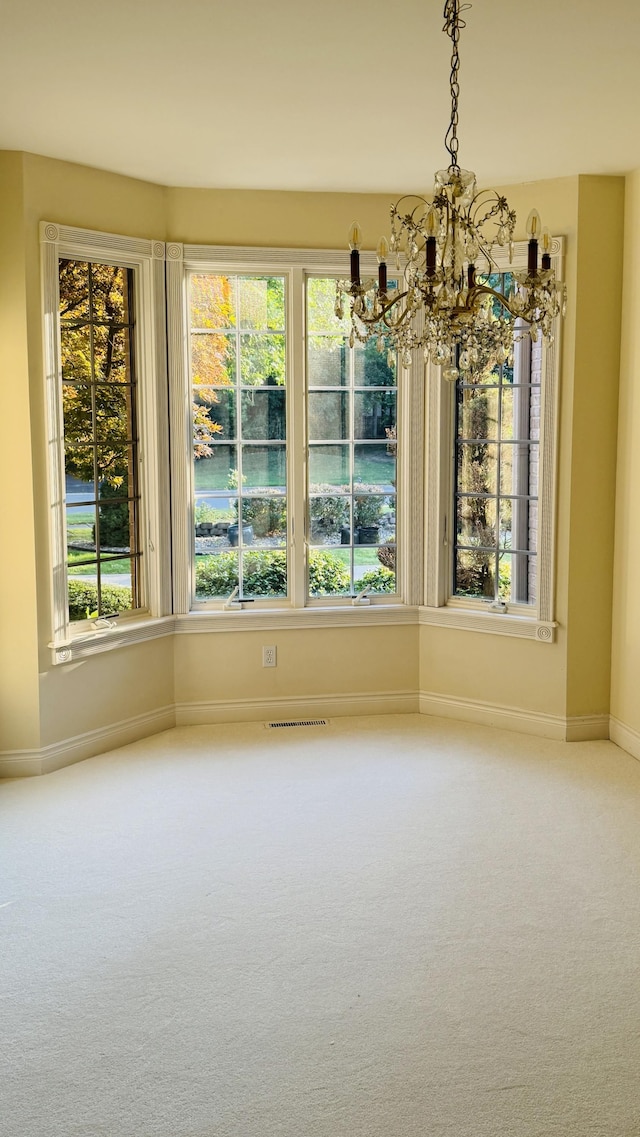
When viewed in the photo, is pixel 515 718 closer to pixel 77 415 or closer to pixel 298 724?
pixel 298 724

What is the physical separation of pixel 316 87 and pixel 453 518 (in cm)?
266

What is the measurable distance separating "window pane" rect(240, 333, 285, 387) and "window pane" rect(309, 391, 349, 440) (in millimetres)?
248

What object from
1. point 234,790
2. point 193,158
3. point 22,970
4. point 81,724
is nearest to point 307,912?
point 22,970

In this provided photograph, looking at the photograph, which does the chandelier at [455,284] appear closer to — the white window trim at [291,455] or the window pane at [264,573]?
the white window trim at [291,455]

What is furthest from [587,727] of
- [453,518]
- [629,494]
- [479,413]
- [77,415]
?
[77,415]

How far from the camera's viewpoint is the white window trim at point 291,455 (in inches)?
217

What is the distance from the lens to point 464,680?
19.1 feet

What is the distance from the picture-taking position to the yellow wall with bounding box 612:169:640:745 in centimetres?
512

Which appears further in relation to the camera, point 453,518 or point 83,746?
point 453,518

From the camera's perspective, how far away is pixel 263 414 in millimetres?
5734

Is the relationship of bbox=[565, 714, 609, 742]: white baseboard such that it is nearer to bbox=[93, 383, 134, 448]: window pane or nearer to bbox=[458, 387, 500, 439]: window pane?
bbox=[458, 387, 500, 439]: window pane

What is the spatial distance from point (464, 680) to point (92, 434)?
2473 millimetres

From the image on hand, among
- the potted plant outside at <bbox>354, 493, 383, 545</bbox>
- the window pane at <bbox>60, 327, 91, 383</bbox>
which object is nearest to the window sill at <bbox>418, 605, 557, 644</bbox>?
the potted plant outside at <bbox>354, 493, 383, 545</bbox>

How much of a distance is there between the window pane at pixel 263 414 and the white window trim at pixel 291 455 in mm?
72
